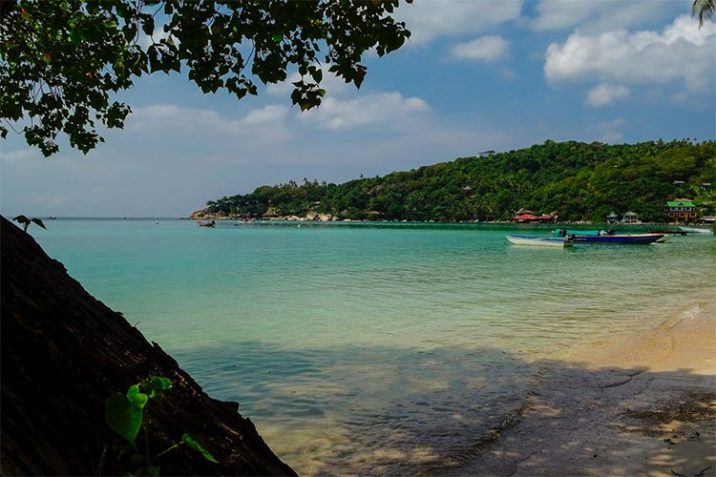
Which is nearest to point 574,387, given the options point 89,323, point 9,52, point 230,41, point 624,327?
point 624,327

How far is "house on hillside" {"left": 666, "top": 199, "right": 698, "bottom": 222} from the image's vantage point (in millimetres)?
93812

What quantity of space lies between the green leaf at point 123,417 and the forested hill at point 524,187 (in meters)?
79.8

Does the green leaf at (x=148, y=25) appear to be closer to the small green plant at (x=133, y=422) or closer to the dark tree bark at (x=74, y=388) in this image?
the dark tree bark at (x=74, y=388)

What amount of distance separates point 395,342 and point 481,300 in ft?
19.8

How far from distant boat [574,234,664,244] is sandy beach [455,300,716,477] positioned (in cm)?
3669

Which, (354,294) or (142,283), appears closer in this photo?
(354,294)

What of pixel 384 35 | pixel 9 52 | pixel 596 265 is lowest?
pixel 596 265

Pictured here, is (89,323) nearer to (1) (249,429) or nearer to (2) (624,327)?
(1) (249,429)

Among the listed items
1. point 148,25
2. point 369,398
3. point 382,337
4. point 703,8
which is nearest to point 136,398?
point 148,25

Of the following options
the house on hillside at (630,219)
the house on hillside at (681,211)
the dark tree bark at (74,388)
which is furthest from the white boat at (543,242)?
the house on hillside at (681,211)

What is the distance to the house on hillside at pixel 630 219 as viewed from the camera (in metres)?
96.1

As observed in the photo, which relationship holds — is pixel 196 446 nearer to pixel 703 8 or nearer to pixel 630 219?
pixel 703 8

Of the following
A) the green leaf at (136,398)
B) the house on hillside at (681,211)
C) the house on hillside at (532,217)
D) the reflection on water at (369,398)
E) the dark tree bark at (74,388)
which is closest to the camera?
the dark tree bark at (74,388)

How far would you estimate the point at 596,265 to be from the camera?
1070 inches
